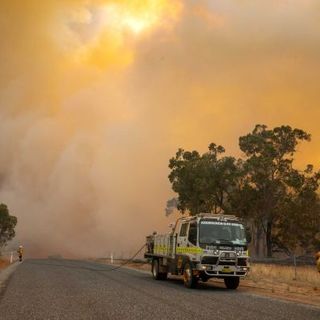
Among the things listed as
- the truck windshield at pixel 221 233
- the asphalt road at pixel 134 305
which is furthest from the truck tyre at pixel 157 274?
the asphalt road at pixel 134 305

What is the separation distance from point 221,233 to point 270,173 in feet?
128

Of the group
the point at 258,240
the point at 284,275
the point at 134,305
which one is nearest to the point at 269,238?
the point at 258,240

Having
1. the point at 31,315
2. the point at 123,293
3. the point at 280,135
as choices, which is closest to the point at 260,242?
the point at 280,135

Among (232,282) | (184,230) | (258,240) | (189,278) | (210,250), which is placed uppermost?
(258,240)

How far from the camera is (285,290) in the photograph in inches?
799

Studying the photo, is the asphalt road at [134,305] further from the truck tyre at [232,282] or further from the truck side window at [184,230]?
the truck side window at [184,230]

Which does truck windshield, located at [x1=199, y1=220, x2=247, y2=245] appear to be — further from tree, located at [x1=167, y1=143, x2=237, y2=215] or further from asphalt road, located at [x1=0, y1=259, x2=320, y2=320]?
tree, located at [x1=167, y1=143, x2=237, y2=215]

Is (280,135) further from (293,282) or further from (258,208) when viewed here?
(293,282)

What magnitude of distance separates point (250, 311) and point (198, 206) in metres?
48.3

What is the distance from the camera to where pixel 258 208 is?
2334 inches

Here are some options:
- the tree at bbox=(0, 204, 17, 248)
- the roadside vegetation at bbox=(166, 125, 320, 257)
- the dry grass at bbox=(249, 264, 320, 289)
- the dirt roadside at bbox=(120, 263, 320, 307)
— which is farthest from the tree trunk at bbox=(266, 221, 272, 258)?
the tree at bbox=(0, 204, 17, 248)

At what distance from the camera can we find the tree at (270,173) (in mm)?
58062

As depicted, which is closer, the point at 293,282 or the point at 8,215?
the point at 293,282

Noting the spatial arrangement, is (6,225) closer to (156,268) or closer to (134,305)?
(156,268)
